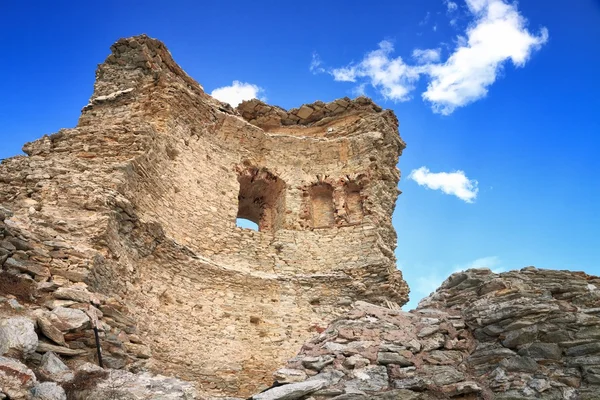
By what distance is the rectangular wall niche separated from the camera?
1786cm

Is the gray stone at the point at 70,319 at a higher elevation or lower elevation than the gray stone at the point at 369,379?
higher

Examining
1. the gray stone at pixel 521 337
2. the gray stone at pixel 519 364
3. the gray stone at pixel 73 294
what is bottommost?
the gray stone at pixel 519 364

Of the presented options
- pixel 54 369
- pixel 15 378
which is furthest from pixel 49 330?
pixel 15 378

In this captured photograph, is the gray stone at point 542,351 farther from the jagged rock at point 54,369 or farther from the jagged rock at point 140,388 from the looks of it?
the jagged rock at point 54,369

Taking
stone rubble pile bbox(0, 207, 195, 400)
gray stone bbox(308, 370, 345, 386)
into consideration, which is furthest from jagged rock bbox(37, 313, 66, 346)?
gray stone bbox(308, 370, 345, 386)

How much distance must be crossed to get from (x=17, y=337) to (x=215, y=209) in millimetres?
9483

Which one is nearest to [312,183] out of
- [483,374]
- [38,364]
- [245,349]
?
[245,349]

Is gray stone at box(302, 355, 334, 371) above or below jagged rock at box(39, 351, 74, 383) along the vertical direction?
above

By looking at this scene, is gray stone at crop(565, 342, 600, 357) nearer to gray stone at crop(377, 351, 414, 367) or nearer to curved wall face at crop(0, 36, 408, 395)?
gray stone at crop(377, 351, 414, 367)

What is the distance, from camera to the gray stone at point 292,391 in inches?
273

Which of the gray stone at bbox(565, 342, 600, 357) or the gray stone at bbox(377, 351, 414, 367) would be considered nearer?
the gray stone at bbox(565, 342, 600, 357)

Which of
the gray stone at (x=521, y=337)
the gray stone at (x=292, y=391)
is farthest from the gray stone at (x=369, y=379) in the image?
the gray stone at (x=521, y=337)

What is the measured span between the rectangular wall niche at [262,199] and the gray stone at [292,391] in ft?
32.9

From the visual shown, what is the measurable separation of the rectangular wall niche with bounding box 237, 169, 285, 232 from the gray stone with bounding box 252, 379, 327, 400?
10028mm
